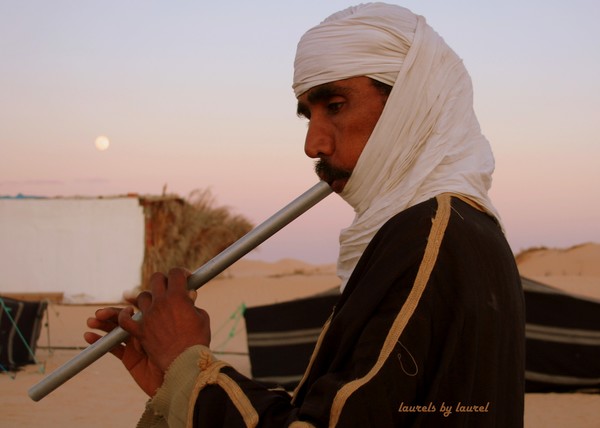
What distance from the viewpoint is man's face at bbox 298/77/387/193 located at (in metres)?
1.80

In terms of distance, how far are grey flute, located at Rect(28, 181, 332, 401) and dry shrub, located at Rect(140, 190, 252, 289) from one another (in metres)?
19.1

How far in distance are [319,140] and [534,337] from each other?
7.83 metres

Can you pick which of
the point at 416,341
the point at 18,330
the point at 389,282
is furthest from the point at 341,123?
the point at 18,330

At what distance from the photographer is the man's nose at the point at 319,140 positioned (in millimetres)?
1822

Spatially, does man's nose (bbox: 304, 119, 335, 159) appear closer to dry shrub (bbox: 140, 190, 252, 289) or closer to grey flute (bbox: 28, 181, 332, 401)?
grey flute (bbox: 28, 181, 332, 401)

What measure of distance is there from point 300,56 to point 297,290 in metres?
24.1

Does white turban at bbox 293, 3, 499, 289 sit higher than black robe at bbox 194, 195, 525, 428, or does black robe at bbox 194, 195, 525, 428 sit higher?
white turban at bbox 293, 3, 499, 289

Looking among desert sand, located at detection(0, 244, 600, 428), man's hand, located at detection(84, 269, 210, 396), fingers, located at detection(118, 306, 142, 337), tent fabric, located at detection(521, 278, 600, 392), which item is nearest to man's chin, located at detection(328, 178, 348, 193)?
man's hand, located at detection(84, 269, 210, 396)

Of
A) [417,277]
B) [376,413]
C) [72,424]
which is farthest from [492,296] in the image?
[72,424]

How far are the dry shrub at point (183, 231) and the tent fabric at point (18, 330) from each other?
954 cm

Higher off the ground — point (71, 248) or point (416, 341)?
point (416, 341)

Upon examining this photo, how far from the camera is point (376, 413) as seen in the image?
147cm

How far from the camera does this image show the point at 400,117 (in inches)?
70.1

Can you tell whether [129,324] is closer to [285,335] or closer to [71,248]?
[285,335]
